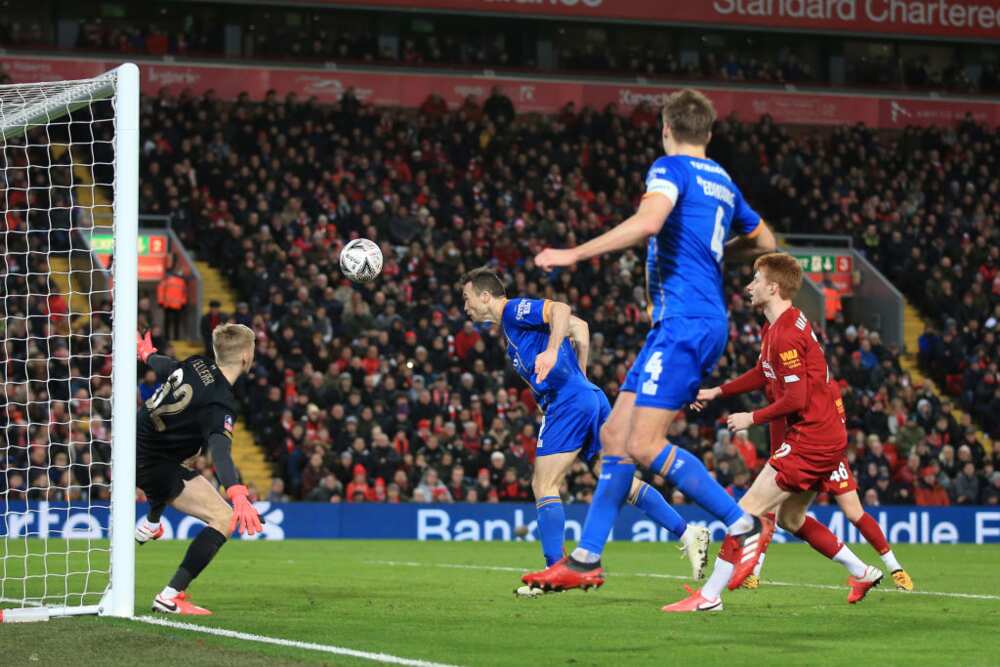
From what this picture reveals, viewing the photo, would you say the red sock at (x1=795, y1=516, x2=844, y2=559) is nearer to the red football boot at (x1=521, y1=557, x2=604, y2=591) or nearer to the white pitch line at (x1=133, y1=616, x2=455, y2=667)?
the red football boot at (x1=521, y1=557, x2=604, y2=591)

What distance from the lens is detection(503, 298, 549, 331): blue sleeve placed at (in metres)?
10.7

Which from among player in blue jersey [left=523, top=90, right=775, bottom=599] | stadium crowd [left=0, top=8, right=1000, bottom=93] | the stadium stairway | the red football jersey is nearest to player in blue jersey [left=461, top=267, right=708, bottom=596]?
the red football jersey

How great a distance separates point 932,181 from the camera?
37.9 metres

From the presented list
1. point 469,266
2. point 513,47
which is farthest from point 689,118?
point 513,47

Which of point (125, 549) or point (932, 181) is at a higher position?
point (932, 181)

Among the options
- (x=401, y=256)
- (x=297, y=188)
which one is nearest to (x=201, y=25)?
(x=297, y=188)

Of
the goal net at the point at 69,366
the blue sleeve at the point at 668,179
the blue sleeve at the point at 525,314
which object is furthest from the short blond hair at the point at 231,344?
the blue sleeve at the point at 668,179

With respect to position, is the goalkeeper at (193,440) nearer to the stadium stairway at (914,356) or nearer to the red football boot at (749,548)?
the red football boot at (749,548)

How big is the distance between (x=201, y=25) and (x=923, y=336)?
18.5 metres

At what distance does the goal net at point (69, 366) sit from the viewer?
29.7ft

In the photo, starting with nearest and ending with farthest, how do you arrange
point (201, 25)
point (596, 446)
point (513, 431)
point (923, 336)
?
point (596, 446)
point (513, 431)
point (923, 336)
point (201, 25)

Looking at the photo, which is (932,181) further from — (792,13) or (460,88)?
(460,88)

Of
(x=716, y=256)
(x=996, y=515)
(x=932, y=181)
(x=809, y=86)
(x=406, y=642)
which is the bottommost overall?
(x=996, y=515)

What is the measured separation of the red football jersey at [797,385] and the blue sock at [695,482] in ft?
4.48
